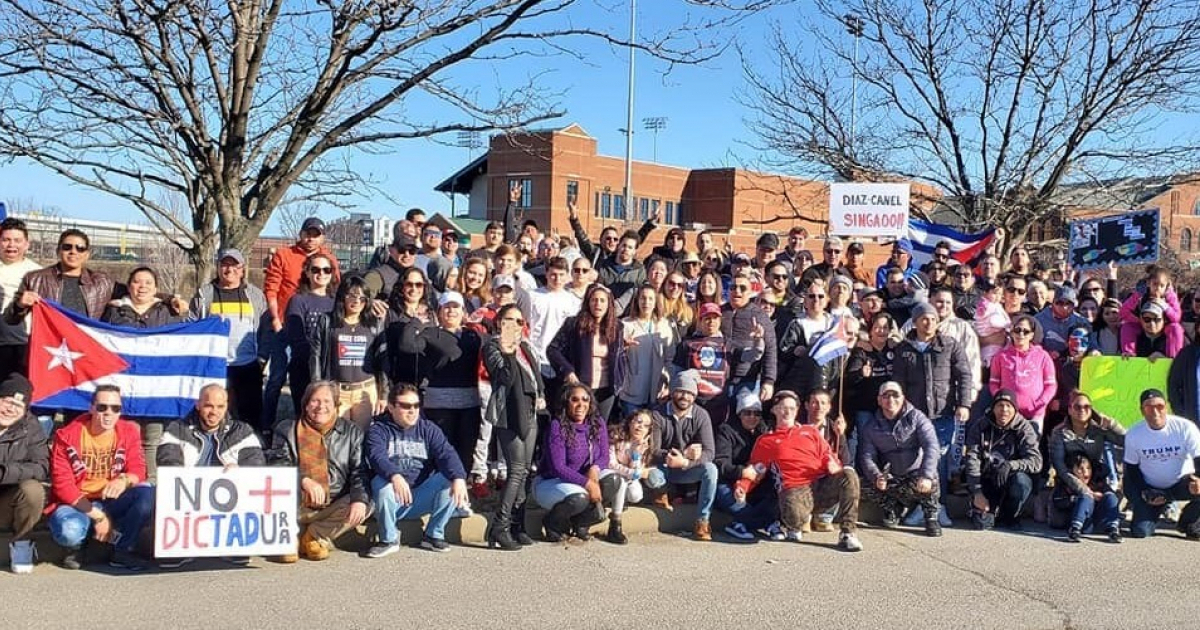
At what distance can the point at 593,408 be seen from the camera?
7785 mm

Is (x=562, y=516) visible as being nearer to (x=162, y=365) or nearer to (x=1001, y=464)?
(x=162, y=365)

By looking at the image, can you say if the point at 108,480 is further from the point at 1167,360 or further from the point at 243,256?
the point at 1167,360

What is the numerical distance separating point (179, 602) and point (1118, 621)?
5507 millimetres

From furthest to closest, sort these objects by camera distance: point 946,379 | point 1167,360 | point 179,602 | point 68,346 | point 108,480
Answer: point 1167,360
point 946,379
point 68,346
point 108,480
point 179,602

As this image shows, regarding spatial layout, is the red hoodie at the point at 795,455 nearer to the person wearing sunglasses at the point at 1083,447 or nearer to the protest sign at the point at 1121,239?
the person wearing sunglasses at the point at 1083,447

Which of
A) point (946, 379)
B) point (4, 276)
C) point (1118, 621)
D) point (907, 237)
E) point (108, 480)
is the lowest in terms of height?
point (1118, 621)

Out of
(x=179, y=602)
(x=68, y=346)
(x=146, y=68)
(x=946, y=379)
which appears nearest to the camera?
(x=179, y=602)

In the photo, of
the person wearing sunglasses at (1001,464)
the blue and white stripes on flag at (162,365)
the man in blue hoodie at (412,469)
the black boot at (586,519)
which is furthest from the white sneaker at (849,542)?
the blue and white stripes on flag at (162,365)

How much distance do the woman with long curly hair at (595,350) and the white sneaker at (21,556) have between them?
392 cm

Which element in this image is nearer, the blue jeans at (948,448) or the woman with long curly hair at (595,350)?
the woman with long curly hair at (595,350)

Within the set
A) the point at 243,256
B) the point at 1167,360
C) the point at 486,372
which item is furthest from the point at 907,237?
the point at 243,256

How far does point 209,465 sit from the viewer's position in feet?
22.2

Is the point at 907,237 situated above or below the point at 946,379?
above

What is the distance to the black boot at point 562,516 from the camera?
743 centimetres
